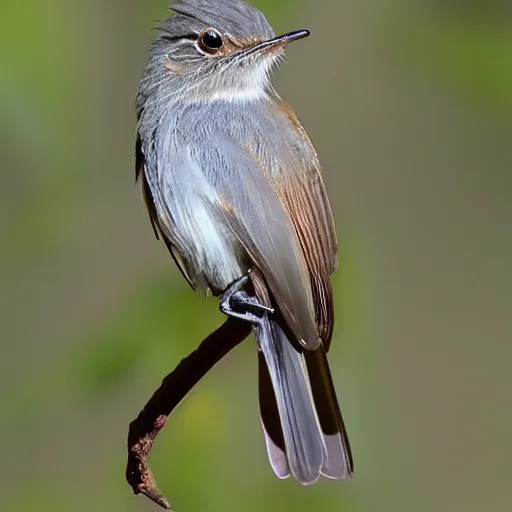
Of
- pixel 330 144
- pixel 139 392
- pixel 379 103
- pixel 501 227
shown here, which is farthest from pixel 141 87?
pixel 501 227

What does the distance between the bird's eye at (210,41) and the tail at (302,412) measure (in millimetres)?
526

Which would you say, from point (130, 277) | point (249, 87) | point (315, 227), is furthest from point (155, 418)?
point (130, 277)

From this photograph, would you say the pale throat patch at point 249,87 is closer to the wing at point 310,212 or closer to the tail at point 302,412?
the wing at point 310,212

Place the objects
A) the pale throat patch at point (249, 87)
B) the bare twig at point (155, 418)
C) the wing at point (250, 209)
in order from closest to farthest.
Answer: the bare twig at point (155, 418) → the wing at point (250, 209) → the pale throat patch at point (249, 87)

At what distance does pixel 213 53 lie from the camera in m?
2.30

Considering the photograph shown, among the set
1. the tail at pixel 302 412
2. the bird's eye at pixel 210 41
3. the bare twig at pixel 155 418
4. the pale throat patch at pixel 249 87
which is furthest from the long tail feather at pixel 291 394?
the bird's eye at pixel 210 41

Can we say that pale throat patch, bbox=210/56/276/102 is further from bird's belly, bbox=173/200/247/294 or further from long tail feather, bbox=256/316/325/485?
long tail feather, bbox=256/316/325/485

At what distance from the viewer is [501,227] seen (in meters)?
3.95

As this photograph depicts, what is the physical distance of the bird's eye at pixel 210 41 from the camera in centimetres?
229

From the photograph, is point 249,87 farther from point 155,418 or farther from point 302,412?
point 155,418

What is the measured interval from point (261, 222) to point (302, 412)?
0.34 m

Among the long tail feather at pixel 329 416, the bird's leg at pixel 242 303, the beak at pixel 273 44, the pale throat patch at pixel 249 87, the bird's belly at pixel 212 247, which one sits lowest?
the long tail feather at pixel 329 416

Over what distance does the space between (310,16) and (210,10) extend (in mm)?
259

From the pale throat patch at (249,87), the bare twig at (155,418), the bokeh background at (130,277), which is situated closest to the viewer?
the bare twig at (155,418)
